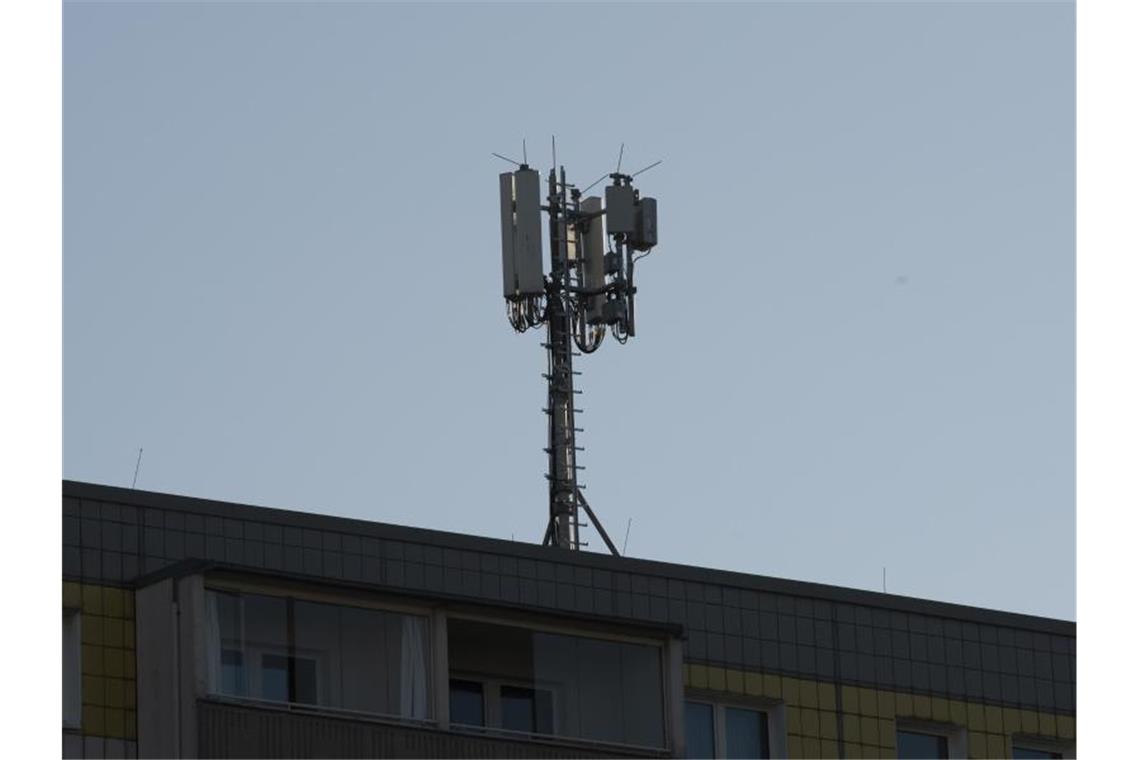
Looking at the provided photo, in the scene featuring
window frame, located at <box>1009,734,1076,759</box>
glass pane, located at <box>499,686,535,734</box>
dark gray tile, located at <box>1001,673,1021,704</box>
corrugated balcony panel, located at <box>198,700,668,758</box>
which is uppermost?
dark gray tile, located at <box>1001,673,1021,704</box>

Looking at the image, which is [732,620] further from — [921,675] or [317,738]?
[317,738]

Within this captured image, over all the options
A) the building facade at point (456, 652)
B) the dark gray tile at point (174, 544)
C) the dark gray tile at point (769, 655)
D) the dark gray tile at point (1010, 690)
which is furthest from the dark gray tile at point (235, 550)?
the dark gray tile at point (1010, 690)

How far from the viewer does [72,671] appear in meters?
29.8

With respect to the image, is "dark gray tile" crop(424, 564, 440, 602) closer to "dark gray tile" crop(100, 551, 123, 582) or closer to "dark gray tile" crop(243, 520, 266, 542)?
"dark gray tile" crop(243, 520, 266, 542)

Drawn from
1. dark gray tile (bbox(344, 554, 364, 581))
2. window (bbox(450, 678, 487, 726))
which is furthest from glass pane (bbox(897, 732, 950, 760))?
dark gray tile (bbox(344, 554, 364, 581))

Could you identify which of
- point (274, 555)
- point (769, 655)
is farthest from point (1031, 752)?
point (274, 555)

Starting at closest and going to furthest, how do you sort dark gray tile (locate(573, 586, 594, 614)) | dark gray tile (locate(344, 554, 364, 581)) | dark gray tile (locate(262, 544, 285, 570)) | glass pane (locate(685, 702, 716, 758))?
dark gray tile (locate(262, 544, 285, 570)) → dark gray tile (locate(344, 554, 364, 581)) → dark gray tile (locate(573, 586, 594, 614)) → glass pane (locate(685, 702, 716, 758))

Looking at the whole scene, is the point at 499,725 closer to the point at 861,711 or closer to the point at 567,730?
the point at 567,730

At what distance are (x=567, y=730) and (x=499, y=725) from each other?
0.60 m

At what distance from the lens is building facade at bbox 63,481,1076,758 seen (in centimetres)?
2947

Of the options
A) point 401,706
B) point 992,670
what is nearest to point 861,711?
point 992,670

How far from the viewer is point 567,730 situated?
30922 mm

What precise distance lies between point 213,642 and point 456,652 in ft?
7.59

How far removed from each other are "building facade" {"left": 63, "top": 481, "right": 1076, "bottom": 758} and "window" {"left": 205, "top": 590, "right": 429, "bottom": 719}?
0.02 meters
